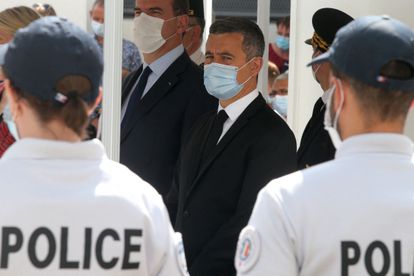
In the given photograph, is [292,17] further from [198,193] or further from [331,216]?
[331,216]

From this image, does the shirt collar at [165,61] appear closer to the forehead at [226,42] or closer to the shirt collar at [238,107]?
the forehead at [226,42]

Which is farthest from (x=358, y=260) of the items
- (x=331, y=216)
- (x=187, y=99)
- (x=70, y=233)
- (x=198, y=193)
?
(x=187, y=99)

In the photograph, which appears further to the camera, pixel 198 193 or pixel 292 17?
pixel 292 17

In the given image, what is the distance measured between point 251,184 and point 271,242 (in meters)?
1.71

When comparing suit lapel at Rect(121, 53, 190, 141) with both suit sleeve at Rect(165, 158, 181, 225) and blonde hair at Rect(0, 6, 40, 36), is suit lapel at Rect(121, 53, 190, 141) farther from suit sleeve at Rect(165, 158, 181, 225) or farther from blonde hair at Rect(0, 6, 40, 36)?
blonde hair at Rect(0, 6, 40, 36)

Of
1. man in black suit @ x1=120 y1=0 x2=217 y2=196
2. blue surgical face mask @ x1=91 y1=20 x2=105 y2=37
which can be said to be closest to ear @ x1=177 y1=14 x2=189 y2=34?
man in black suit @ x1=120 y1=0 x2=217 y2=196

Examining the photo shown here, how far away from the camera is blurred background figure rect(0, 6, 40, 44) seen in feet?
13.8

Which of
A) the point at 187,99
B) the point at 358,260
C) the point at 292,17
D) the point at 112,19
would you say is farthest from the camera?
the point at 292,17

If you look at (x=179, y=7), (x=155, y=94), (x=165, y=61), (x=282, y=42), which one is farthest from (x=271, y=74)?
(x=155, y=94)

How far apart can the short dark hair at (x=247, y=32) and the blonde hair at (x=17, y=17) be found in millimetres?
904

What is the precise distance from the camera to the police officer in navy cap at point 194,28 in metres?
6.15

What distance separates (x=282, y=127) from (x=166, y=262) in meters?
1.84

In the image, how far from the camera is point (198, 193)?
4316mm

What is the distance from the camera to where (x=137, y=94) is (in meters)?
5.18
